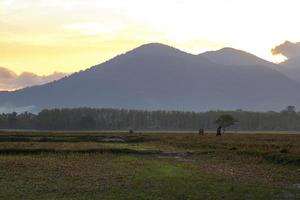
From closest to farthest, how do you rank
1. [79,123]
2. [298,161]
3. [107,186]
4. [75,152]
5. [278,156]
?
[107,186]
[298,161]
[278,156]
[75,152]
[79,123]

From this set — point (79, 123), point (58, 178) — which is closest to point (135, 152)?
point (58, 178)

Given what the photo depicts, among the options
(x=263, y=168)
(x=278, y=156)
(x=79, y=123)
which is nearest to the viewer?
(x=263, y=168)

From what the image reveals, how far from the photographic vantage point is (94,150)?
53375mm

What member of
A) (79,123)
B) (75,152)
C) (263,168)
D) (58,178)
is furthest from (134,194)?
(79,123)

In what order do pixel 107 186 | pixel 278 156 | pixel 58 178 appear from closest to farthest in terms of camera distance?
1. pixel 107 186
2. pixel 58 178
3. pixel 278 156

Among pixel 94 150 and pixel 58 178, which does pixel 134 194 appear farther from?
pixel 94 150

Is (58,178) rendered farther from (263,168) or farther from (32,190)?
(263,168)

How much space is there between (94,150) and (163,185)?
92.0 ft

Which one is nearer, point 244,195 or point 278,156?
point 244,195

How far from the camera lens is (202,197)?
2202 cm

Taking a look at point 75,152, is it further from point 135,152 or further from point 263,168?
point 263,168

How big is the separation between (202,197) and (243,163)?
19.0m

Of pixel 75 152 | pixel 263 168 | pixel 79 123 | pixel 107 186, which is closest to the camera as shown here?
pixel 107 186

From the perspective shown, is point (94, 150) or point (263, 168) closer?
point (263, 168)
